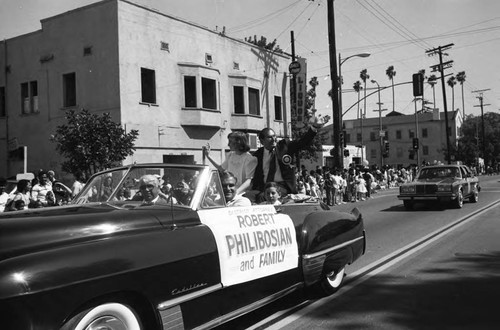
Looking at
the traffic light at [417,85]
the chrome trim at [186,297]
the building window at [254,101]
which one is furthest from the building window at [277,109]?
the chrome trim at [186,297]

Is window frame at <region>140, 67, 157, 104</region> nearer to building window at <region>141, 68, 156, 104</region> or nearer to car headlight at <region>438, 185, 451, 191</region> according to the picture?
building window at <region>141, 68, 156, 104</region>

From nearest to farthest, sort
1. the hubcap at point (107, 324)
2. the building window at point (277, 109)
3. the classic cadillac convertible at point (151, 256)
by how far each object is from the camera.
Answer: the classic cadillac convertible at point (151, 256) → the hubcap at point (107, 324) → the building window at point (277, 109)

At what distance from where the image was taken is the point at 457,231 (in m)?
10.8

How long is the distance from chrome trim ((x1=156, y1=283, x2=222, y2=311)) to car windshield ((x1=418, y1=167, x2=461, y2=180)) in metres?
15.4

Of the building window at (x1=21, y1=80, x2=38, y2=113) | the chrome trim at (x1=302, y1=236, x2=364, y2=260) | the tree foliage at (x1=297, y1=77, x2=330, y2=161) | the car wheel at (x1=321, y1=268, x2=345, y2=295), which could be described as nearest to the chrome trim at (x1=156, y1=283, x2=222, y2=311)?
the chrome trim at (x1=302, y1=236, x2=364, y2=260)

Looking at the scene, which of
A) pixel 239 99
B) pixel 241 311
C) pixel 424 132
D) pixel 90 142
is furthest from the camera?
pixel 424 132

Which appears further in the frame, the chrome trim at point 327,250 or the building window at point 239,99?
the building window at point 239,99

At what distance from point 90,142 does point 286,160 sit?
10433mm

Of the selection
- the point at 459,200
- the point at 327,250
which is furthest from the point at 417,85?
the point at 327,250

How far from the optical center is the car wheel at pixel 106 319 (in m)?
2.79

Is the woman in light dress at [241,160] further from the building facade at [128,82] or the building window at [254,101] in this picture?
the building window at [254,101]

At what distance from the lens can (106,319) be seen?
2977 mm

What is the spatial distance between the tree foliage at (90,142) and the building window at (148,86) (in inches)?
224

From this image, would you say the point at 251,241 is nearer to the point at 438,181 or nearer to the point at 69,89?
the point at 438,181
